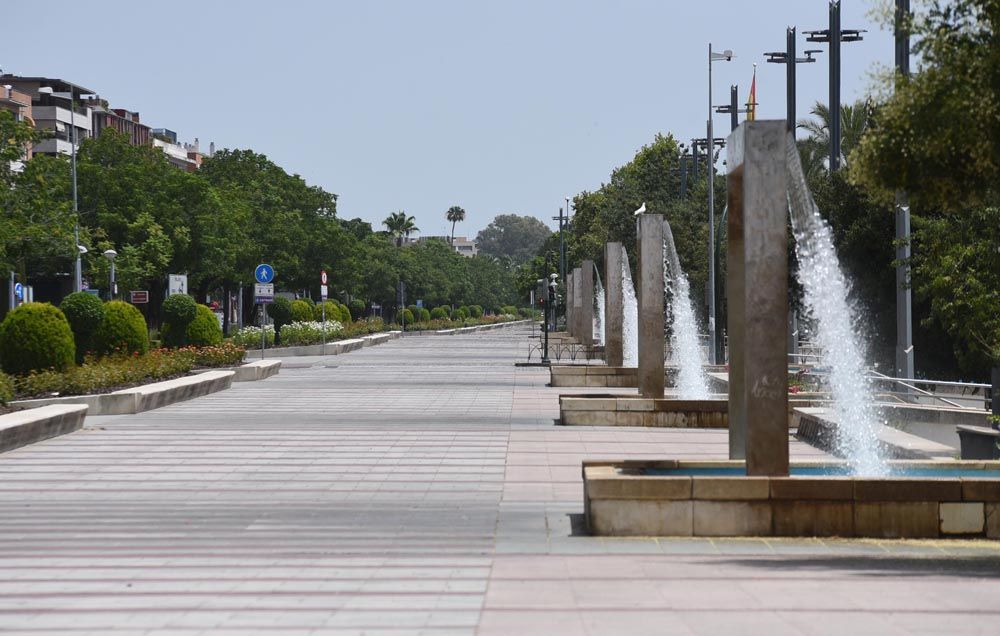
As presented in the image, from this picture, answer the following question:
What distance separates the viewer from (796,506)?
1093 centimetres

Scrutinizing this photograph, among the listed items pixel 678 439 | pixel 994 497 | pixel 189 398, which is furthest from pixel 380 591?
pixel 189 398

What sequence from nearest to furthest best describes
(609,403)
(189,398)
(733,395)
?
(733,395) → (609,403) → (189,398)

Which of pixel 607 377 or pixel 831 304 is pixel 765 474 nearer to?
pixel 831 304

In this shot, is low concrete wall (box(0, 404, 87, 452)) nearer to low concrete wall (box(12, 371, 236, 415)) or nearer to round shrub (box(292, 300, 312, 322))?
low concrete wall (box(12, 371, 236, 415))

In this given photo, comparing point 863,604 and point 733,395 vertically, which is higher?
point 733,395

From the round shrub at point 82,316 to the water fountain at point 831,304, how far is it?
15.6 metres

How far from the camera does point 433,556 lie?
10.3m

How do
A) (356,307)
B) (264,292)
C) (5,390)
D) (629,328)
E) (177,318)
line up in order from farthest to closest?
(356,307) → (629,328) → (264,292) → (177,318) → (5,390)

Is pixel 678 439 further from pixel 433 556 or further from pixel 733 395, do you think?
pixel 433 556

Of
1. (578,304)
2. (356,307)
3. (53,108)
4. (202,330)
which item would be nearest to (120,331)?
(202,330)

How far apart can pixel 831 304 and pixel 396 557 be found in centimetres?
715

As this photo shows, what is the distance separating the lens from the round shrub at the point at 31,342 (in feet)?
79.9

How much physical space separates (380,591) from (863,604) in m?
2.80

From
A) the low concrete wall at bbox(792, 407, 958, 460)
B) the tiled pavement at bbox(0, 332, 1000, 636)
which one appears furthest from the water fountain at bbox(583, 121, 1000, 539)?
the low concrete wall at bbox(792, 407, 958, 460)
